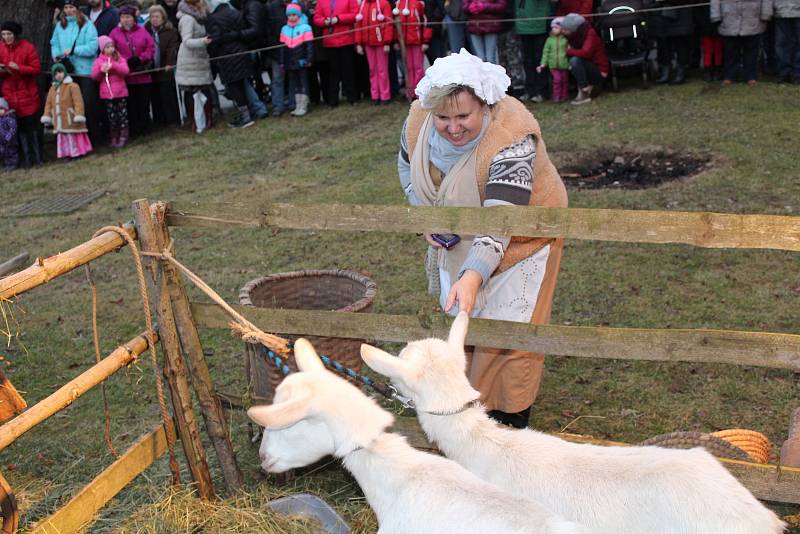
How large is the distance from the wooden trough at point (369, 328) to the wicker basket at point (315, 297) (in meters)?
0.57

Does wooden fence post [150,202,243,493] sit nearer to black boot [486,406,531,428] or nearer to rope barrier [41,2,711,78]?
black boot [486,406,531,428]

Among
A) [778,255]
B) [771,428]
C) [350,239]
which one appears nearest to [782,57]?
[778,255]

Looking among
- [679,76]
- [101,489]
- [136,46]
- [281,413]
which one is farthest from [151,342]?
[136,46]

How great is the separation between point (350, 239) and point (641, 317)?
317cm

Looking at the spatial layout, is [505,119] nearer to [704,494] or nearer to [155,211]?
[155,211]

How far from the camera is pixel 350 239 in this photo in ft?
28.8

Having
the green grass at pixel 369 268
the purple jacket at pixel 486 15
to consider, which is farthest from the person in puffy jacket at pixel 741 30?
the purple jacket at pixel 486 15

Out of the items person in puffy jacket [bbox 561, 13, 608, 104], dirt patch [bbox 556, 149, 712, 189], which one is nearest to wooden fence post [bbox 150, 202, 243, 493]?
dirt patch [bbox 556, 149, 712, 189]

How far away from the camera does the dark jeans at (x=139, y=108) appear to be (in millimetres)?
15430

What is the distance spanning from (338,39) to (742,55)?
601cm

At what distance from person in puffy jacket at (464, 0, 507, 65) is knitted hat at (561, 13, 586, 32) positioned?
0.99 meters

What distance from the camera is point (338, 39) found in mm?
14367

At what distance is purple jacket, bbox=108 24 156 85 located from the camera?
15.0 meters

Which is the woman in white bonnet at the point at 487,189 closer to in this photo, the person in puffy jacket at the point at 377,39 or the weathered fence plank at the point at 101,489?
the weathered fence plank at the point at 101,489
